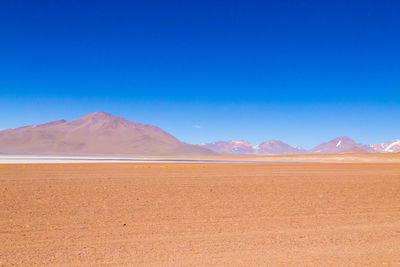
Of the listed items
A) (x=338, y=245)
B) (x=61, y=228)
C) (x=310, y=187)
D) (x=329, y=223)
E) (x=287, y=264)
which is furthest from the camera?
(x=310, y=187)

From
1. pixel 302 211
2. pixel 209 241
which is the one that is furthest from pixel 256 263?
pixel 302 211

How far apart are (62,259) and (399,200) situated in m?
12.3

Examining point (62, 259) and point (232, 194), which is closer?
point (62, 259)

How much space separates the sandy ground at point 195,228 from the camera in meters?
6.73

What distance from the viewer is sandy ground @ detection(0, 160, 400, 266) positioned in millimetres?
6727

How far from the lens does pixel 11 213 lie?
10516mm

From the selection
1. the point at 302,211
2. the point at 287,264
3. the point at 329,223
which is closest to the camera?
the point at 287,264

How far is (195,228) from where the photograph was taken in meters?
9.01

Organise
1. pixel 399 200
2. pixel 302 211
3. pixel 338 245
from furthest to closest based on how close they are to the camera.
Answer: pixel 399 200 < pixel 302 211 < pixel 338 245

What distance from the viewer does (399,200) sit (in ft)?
47.3

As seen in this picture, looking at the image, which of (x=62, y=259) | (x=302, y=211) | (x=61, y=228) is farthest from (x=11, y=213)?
(x=302, y=211)

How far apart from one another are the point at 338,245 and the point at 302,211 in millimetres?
4000

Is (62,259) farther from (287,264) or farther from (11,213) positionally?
(11,213)

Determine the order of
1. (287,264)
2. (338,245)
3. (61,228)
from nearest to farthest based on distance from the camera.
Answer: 1. (287,264)
2. (338,245)
3. (61,228)
